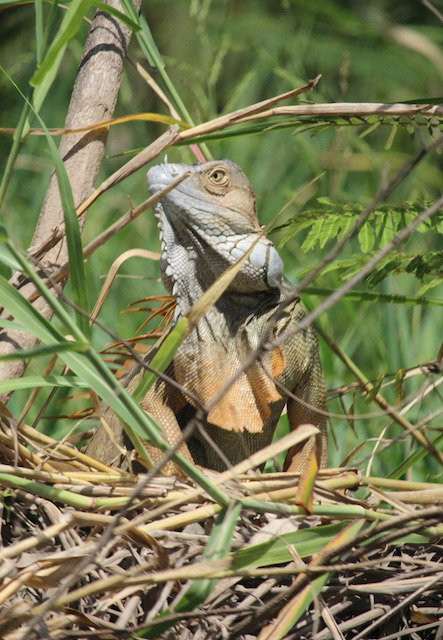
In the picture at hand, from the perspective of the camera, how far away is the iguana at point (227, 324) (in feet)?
11.2

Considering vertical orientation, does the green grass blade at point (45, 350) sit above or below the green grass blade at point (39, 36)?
below

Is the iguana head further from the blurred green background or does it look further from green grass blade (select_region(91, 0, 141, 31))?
the blurred green background

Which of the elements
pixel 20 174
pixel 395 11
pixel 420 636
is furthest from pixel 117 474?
pixel 395 11

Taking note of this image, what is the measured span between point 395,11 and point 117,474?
448 centimetres

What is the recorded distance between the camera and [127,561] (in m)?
2.71

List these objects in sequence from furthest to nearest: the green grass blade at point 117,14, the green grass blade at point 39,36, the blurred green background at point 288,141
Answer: the blurred green background at point 288,141
the green grass blade at point 117,14
the green grass blade at point 39,36

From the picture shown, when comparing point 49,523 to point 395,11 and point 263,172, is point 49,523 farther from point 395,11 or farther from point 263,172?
point 395,11

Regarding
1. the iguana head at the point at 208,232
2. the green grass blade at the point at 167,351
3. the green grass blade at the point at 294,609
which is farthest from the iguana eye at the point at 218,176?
the green grass blade at the point at 294,609

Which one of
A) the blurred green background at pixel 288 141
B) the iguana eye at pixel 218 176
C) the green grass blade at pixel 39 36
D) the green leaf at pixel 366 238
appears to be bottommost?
the blurred green background at pixel 288 141

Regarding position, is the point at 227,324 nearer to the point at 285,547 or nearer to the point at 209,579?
the point at 285,547

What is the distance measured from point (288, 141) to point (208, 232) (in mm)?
2941

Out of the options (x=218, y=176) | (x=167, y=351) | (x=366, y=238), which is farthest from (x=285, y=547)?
(x=218, y=176)

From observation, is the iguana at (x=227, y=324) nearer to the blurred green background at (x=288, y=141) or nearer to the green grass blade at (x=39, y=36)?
the green grass blade at (x=39, y=36)

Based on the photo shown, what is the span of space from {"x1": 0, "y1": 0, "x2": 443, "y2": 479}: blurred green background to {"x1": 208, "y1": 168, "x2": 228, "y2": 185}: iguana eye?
1.22 m
